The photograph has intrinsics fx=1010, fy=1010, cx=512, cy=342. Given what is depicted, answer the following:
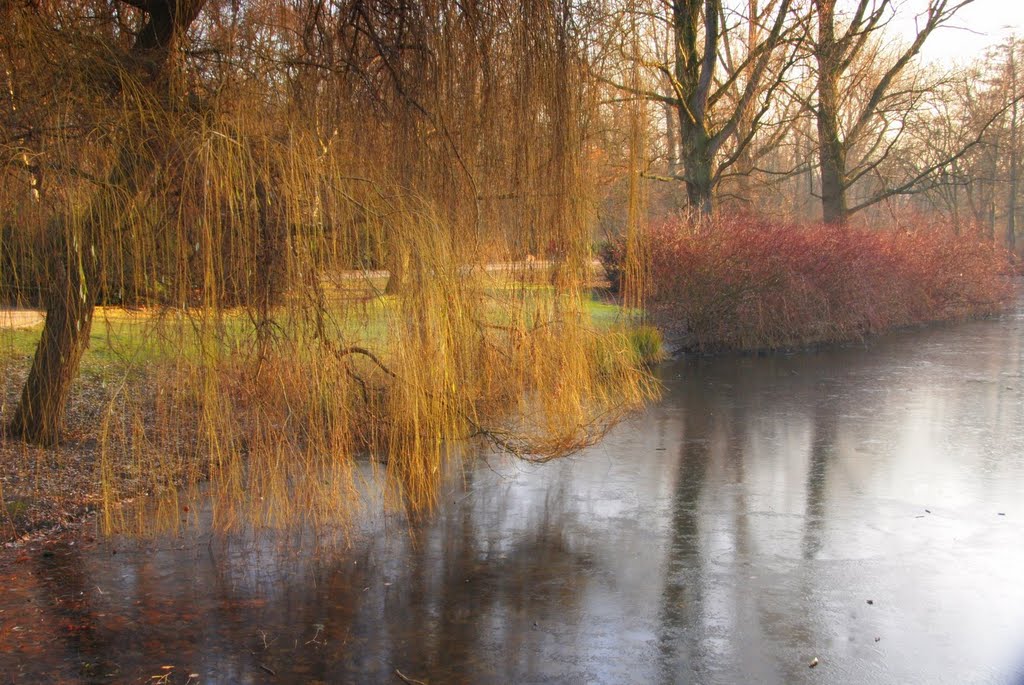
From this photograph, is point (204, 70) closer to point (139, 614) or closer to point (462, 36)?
point (462, 36)

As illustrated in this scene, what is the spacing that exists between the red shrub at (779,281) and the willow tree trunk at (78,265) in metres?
10.4

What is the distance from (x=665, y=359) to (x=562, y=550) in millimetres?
12025

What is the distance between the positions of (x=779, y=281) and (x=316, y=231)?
1597 centimetres

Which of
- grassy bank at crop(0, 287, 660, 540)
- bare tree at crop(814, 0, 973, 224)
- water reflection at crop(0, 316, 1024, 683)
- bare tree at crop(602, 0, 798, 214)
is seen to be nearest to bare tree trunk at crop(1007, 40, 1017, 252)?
bare tree at crop(814, 0, 973, 224)

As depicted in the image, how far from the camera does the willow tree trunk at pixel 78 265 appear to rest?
663 centimetres

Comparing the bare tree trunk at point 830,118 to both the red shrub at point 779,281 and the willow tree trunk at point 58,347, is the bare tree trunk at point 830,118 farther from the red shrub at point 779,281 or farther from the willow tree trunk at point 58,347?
the willow tree trunk at point 58,347

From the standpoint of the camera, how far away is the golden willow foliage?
6.27 meters

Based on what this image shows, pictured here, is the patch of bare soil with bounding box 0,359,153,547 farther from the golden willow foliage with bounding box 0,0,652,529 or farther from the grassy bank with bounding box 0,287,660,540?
the golden willow foliage with bounding box 0,0,652,529

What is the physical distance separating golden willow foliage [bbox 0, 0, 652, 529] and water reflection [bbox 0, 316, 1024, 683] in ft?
2.00

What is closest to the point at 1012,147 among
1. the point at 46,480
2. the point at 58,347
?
the point at 58,347

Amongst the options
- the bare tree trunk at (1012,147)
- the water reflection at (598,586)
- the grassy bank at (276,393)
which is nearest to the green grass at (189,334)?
the grassy bank at (276,393)

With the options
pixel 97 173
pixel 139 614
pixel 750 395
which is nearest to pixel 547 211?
pixel 97 173

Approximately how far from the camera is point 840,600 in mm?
6938

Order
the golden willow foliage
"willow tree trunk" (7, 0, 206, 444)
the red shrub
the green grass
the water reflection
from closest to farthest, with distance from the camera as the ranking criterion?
the water reflection
the green grass
the golden willow foliage
"willow tree trunk" (7, 0, 206, 444)
the red shrub
